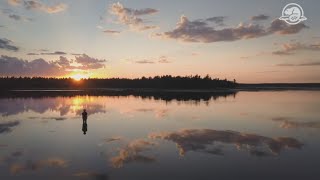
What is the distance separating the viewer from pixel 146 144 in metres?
23.1

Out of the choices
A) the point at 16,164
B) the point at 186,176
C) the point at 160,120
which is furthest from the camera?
the point at 160,120

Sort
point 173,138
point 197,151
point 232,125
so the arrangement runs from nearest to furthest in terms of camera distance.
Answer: point 197,151 → point 173,138 → point 232,125

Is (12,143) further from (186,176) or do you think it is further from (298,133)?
(298,133)

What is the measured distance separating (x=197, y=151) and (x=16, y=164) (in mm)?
10111

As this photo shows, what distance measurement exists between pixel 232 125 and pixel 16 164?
21067 millimetres

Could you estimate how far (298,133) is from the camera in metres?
27.5

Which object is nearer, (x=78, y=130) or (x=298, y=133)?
(x=298, y=133)

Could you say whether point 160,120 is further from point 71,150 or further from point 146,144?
point 71,150

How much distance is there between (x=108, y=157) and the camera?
19.1 m

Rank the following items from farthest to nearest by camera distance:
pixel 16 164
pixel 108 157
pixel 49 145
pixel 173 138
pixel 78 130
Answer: pixel 78 130
pixel 173 138
pixel 49 145
pixel 108 157
pixel 16 164

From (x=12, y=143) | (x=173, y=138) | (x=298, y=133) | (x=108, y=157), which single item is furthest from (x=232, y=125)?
(x=12, y=143)

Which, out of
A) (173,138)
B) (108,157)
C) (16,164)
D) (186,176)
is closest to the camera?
(186,176)

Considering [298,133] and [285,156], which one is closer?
[285,156]

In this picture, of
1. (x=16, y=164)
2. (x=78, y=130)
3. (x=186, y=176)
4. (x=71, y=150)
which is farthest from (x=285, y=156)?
(x=78, y=130)
